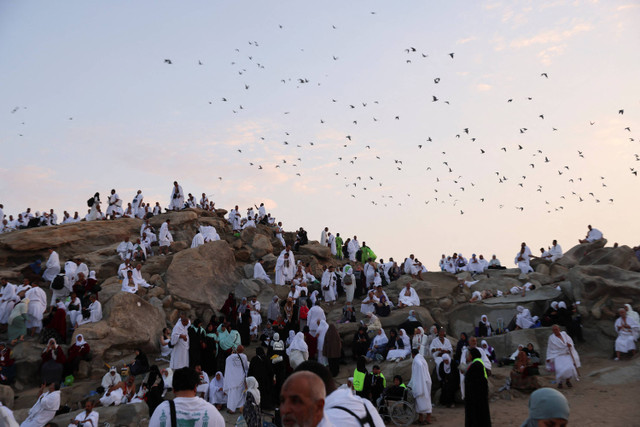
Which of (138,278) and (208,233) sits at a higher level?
(208,233)

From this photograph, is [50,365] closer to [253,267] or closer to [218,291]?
[218,291]

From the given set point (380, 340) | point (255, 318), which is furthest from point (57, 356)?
point (380, 340)

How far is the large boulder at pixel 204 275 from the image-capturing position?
1955cm

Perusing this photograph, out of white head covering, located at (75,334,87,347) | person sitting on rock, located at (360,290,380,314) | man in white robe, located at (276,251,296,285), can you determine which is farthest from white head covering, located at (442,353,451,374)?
man in white robe, located at (276,251,296,285)

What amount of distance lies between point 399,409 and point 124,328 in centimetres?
927

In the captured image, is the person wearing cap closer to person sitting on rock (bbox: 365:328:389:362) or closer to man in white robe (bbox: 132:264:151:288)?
person sitting on rock (bbox: 365:328:389:362)

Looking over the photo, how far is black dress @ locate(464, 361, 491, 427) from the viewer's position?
8.72 metres

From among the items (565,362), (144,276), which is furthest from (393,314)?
(144,276)

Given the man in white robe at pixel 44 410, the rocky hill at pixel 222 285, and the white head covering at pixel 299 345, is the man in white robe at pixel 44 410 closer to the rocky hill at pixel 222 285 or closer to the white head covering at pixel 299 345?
the rocky hill at pixel 222 285

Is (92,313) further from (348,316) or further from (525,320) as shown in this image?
(525,320)

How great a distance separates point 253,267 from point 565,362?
14092mm

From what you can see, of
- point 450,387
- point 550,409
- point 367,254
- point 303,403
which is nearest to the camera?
point 303,403

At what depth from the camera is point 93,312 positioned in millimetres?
15883

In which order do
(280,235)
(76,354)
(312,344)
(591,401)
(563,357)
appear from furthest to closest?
1. (280,235)
2. (312,344)
3. (76,354)
4. (563,357)
5. (591,401)
